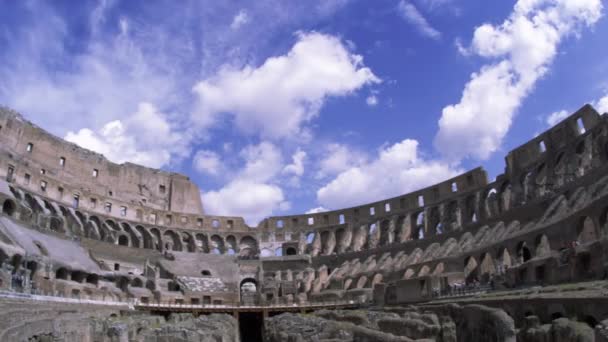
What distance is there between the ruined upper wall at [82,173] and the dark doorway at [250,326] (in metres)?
25.8

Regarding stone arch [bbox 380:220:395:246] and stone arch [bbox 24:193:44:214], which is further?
stone arch [bbox 380:220:395:246]

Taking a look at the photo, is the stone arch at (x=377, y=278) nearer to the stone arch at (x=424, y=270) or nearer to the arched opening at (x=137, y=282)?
the stone arch at (x=424, y=270)

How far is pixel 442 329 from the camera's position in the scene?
13.3 m

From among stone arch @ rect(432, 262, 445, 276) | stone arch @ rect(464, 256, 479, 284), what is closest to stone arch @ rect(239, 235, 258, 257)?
stone arch @ rect(432, 262, 445, 276)

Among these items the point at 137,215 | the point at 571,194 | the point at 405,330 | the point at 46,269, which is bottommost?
the point at 405,330

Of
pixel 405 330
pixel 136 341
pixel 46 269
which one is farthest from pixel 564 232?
pixel 46 269

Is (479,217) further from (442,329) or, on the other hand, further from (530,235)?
(442,329)

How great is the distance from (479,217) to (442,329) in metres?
40.7

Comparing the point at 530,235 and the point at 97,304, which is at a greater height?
the point at 530,235

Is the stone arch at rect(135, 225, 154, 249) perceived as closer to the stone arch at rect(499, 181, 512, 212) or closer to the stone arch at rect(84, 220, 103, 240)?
the stone arch at rect(84, 220, 103, 240)

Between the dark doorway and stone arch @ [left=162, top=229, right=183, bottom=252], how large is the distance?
879 inches

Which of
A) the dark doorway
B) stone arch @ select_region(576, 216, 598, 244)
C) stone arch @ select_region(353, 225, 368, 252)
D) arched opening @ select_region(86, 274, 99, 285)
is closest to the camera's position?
stone arch @ select_region(576, 216, 598, 244)

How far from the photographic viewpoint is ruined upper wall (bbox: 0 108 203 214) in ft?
177

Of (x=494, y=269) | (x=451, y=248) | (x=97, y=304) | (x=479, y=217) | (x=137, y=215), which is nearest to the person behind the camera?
(x=97, y=304)
